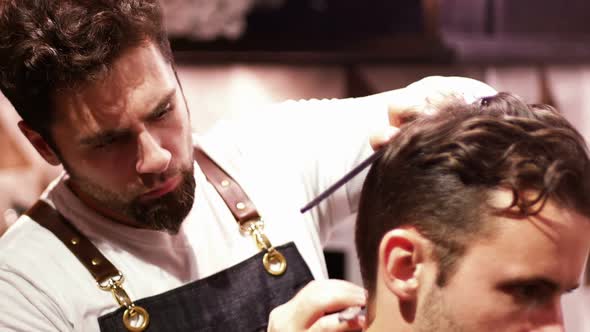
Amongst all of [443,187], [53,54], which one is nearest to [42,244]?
[53,54]

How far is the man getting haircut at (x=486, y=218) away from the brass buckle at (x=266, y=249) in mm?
495

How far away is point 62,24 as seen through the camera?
1.61 meters

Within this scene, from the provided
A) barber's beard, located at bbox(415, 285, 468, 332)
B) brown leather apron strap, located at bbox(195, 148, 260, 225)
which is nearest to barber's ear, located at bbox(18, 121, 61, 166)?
brown leather apron strap, located at bbox(195, 148, 260, 225)

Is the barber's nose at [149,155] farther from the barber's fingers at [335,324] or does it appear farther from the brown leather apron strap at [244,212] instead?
the barber's fingers at [335,324]

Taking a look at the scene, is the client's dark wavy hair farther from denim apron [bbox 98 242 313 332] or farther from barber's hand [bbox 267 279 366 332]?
denim apron [bbox 98 242 313 332]

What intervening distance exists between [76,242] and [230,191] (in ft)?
1.34

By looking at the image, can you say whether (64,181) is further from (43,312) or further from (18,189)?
(18,189)

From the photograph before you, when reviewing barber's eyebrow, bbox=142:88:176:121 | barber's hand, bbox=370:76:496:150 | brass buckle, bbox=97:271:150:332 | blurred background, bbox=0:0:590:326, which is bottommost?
blurred background, bbox=0:0:590:326

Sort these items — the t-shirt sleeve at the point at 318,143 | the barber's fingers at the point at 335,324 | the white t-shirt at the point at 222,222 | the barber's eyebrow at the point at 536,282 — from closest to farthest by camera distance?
the barber's eyebrow at the point at 536,282, the barber's fingers at the point at 335,324, the white t-shirt at the point at 222,222, the t-shirt sleeve at the point at 318,143

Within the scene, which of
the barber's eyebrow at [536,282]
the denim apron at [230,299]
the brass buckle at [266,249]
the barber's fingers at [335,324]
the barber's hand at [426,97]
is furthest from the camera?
the brass buckle at [266,249]

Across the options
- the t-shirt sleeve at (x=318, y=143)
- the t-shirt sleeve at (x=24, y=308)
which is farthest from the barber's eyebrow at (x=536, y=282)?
the t-shirt sleeve at (x=24, y=308)

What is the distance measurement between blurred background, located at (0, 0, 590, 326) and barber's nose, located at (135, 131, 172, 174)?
1.94m

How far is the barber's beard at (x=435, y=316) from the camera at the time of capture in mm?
1374

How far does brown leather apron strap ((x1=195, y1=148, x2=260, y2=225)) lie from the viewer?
1.93 meters
